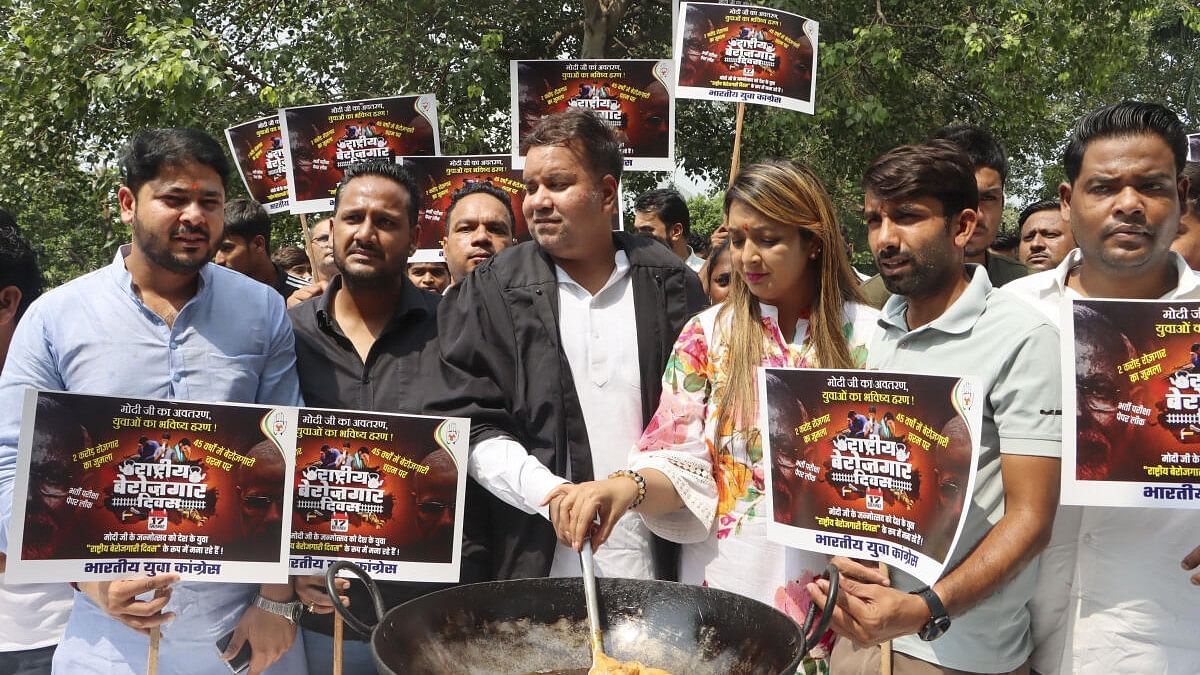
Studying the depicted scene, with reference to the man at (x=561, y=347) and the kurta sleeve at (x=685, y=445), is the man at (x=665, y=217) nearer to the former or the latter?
the man at (x=561, y=347)

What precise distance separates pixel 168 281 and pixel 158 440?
503mm

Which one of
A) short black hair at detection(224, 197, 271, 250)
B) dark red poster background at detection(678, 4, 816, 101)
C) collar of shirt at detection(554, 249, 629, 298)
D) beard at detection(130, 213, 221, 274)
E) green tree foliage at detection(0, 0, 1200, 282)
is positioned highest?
green tree foliage at detection(0, 0, 1200, 282)

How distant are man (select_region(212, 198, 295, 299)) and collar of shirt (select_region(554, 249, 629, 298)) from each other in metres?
2.59

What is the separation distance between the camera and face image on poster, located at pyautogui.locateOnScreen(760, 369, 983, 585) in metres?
2.04

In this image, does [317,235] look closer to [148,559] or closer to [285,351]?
[285,351]

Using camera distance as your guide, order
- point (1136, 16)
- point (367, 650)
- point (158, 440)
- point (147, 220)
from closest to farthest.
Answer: point (158, 440) → point (147, 220) → point (367, 650) → point (1136, 16)

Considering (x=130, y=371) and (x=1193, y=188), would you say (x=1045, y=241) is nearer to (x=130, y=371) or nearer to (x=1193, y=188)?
(x=1193, y=188)

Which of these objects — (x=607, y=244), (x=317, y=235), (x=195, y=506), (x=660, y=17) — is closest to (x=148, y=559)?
(x=195, y=506)

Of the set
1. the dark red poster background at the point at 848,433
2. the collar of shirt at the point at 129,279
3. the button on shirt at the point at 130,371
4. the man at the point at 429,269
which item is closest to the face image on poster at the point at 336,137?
the man at the point at 429,269

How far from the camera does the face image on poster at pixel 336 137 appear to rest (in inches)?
228

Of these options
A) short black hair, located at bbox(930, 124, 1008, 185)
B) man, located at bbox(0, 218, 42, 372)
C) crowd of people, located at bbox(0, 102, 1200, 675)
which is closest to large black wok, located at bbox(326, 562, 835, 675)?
crowd of people, located at bbox(0, 102, 1200, 675)

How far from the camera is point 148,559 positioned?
242 centimetres

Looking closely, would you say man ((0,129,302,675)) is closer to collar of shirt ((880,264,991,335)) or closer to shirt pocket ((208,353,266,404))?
shirt pocket ((208,353,266,404))

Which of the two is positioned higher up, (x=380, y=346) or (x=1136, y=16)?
(x=1136, y=16)
